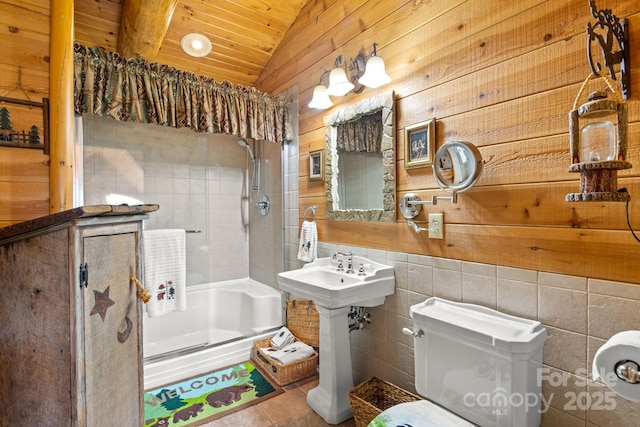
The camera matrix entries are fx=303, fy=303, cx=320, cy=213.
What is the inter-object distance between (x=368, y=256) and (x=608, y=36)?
1.41 metres

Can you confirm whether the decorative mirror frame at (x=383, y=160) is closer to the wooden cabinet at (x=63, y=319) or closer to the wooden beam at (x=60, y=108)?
the wooden cabinet at (x=63, y=319)

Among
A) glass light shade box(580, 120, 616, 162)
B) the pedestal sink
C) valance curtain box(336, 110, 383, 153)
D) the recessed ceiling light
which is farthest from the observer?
the recessed ceiling light

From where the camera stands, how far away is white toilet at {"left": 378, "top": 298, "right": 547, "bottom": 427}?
1.03 metres

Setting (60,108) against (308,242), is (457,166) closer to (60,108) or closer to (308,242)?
(308,242)

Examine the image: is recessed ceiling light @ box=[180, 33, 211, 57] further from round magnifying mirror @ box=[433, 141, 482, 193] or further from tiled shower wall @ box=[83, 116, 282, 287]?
round magnifying mirror @ box=[433, 141, 482, 193]

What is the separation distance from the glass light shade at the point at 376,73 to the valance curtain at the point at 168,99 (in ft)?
3.48

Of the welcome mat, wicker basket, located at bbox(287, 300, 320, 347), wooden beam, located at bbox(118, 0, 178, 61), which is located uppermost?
wooden beam, located at bbox(118, 0, 178, 61)

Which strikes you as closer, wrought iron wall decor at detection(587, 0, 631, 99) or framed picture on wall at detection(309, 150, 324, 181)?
wrought iron wall decor at detection(587, 0, 631, 99)

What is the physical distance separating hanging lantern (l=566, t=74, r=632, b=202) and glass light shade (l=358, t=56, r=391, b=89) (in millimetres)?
960

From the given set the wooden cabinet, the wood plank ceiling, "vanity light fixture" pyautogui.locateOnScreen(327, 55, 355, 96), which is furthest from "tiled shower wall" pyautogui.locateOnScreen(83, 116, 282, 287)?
the wooden cabinet

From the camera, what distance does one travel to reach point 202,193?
9.01 feet

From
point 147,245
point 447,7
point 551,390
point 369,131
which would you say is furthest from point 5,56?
point 551,390

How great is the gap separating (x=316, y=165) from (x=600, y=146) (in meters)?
1.67

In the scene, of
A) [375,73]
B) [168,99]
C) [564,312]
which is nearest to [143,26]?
[168,99]
